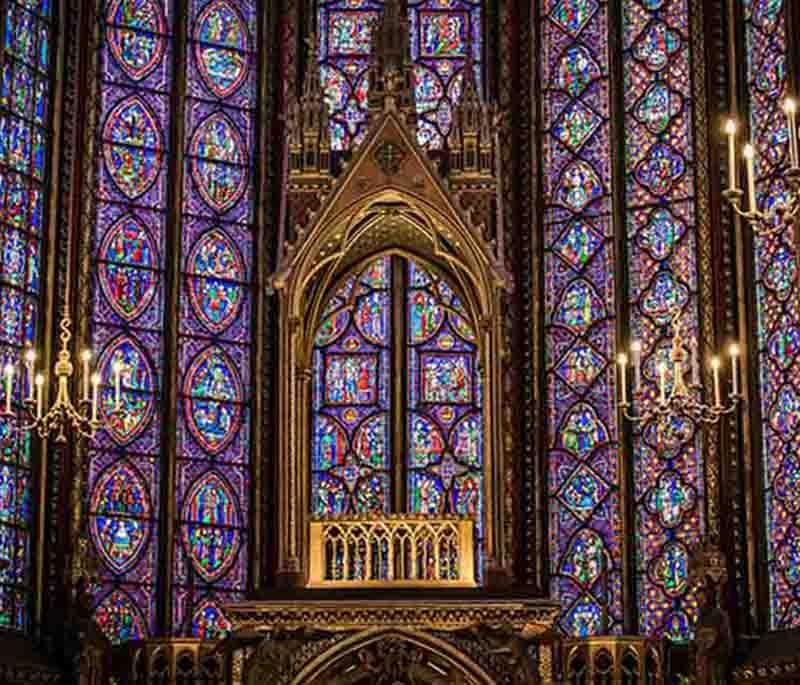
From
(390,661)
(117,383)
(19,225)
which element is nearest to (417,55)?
(19,225)

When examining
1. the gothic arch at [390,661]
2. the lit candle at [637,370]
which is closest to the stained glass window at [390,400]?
the lit candle at [637,370]

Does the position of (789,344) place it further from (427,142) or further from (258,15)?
(258,15)

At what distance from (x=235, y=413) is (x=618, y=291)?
4.37 meters

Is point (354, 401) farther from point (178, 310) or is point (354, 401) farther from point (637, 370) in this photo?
point (637, 370)

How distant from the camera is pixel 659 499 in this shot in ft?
68.0

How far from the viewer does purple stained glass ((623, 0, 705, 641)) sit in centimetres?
2048

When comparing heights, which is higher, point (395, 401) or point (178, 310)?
point (178, 310)

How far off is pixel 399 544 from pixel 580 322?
452 centimetres

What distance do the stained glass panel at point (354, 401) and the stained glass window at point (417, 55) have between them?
1.85m

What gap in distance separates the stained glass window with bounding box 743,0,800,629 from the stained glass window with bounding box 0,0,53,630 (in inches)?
290

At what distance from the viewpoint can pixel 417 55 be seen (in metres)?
23.4

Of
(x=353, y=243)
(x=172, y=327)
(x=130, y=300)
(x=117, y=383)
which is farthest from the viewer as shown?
(x=172, y=327)

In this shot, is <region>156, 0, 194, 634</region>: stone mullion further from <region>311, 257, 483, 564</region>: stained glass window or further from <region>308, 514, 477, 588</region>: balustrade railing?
<region>308, 514, 477, 588</region>: balustrade railing

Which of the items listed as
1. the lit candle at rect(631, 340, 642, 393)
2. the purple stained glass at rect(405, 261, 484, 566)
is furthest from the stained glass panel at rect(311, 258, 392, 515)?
the lit candle at rect(631, 340, 642, 393)
